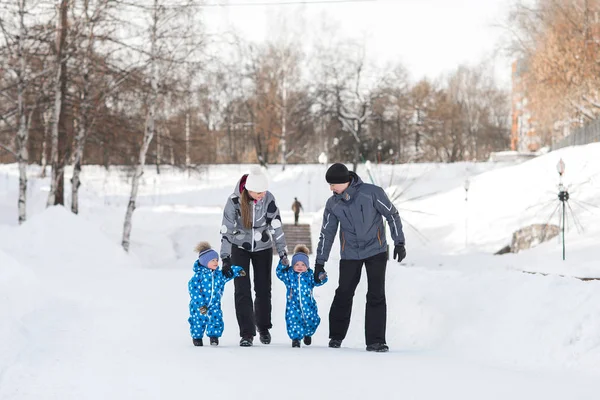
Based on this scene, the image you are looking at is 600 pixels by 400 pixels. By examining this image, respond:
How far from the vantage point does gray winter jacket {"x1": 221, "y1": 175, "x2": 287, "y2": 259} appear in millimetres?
6129

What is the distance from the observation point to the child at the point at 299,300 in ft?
20.6

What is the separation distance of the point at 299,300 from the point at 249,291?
1.44ft

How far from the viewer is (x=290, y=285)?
6355mm

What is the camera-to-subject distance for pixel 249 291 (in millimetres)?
6301

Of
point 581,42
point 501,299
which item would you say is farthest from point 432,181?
point 501,299

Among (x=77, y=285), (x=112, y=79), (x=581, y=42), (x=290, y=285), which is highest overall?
(x=581, y=42)

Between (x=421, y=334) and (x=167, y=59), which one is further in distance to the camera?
(x=167, y=59)

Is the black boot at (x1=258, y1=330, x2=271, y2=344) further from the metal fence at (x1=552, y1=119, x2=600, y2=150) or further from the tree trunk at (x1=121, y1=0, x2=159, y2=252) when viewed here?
the metal fence at (x1=552, y1=119, x2=600, y2=150)

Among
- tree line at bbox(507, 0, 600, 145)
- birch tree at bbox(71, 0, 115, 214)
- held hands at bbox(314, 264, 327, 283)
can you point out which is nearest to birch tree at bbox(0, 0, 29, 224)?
birch tree at bbox(71, 0, 115, 214)

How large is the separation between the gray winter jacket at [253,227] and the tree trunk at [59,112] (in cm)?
1208

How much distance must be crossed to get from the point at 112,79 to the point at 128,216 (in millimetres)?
3902

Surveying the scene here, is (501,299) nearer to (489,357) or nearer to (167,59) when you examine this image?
(489,357)

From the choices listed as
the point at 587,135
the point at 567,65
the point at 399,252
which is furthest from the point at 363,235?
the point at 587,135

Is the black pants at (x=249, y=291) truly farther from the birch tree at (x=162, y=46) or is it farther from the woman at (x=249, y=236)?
the birch tree at (x=162, y=46)
